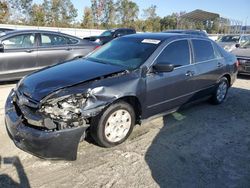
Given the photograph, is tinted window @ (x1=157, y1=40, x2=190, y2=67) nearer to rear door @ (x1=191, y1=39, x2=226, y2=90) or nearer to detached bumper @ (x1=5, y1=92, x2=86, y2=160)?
rear door @ (x1=191, y1=39, x2=226, y2=90)

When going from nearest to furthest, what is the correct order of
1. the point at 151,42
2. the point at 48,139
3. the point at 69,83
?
1. the point at 48,139
2. the point at 69,83
3. the point at 151,42

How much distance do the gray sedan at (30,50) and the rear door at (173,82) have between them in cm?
323

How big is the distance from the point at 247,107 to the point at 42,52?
5.46 m

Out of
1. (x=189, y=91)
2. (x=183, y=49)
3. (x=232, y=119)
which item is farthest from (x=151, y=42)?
(x=232, y=119)

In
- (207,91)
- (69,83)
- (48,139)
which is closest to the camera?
(48,139)

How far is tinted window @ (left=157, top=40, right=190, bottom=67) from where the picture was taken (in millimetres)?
4777

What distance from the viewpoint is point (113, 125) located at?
4.06m

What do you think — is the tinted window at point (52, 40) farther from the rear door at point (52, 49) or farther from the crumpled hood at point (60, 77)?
the crumpled hood at point (60, 77)

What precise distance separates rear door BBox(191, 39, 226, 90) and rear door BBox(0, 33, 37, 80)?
175 inches

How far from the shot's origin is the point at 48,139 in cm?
338

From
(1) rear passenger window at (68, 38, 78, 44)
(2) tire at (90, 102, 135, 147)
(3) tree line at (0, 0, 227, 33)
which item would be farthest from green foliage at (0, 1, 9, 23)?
(2) tire at (90, 102, 135, 147)

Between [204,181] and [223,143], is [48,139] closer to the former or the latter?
[204,181]

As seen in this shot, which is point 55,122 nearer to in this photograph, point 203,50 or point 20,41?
point 203,50

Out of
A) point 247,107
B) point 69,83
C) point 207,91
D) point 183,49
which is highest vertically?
point 183,49
